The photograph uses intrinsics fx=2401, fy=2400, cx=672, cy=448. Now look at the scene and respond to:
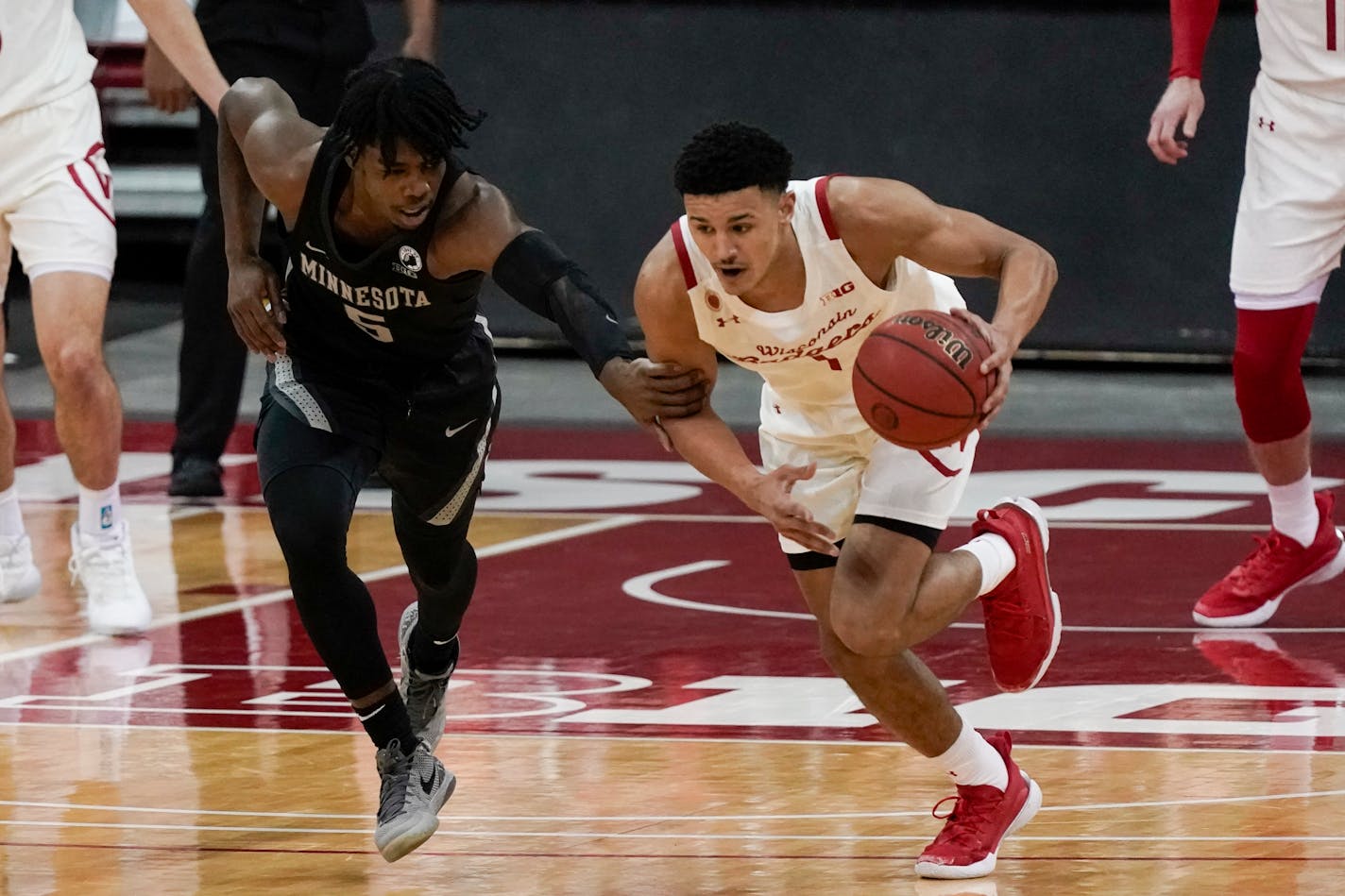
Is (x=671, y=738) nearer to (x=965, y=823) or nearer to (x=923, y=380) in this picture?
(x=965, y=823)

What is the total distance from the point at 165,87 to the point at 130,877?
190 inches

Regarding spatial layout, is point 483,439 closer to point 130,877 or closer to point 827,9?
point 130,877

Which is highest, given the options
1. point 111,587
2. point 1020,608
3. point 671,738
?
point 1020,608

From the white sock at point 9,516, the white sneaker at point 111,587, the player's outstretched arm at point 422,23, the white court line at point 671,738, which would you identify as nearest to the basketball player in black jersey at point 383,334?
the white court line at point 671,738

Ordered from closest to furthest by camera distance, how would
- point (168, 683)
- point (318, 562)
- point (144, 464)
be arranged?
point (318, 562) < point (168, 683) < point (144, 464)

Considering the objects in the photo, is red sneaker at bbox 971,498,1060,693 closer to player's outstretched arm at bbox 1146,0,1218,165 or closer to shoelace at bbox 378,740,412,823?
shoelace at bbox 378,740,412,823

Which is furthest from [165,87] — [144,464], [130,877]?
[130,877]

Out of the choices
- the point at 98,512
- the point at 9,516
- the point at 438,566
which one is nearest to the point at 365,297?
the point at 438,566

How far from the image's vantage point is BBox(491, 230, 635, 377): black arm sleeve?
4320mm

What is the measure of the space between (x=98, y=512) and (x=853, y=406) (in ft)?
9.35

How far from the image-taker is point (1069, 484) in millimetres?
9203

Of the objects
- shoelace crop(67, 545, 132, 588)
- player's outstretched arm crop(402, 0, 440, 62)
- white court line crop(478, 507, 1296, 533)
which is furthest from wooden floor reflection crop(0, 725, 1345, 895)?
player's outstretched arm crop(402, 0, 440, 62)

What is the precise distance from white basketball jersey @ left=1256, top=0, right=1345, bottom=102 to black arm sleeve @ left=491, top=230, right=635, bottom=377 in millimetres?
2728

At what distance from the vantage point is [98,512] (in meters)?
6.89
